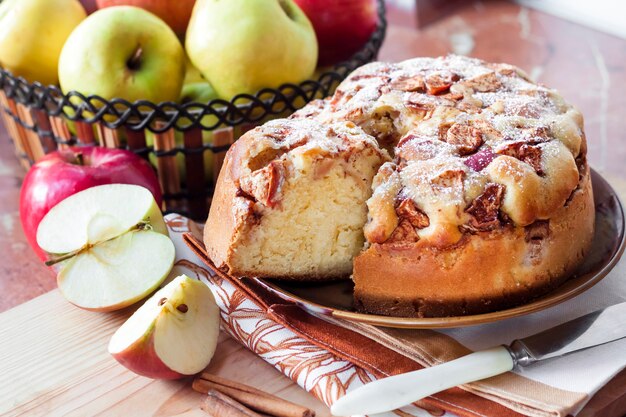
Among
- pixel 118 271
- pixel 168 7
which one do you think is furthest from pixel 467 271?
pixel 168 7

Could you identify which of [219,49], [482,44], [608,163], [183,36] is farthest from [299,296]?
[482,44]

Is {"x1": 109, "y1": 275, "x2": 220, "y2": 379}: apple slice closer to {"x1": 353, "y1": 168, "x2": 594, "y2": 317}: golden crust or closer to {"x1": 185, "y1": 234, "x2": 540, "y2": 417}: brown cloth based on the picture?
{"x1": 185, "y1": 234, "x2": 540, "y2": 417}: brown cloth

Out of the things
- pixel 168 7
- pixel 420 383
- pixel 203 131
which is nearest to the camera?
pixel 420 383

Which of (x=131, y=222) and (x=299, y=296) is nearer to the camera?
(x=299, y=296)

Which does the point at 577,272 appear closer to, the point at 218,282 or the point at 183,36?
the point at 218,282

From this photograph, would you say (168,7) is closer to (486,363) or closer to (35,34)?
(35,34)

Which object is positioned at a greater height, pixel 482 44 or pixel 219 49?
pixel 219 49

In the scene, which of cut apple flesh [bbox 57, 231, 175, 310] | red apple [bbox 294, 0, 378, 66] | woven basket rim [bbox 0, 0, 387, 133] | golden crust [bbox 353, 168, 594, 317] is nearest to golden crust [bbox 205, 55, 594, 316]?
golden crust [bbox 353, 168, 594, 317]

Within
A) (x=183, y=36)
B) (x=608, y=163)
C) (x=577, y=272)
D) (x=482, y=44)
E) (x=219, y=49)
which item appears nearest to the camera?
(x=577, y=272)
